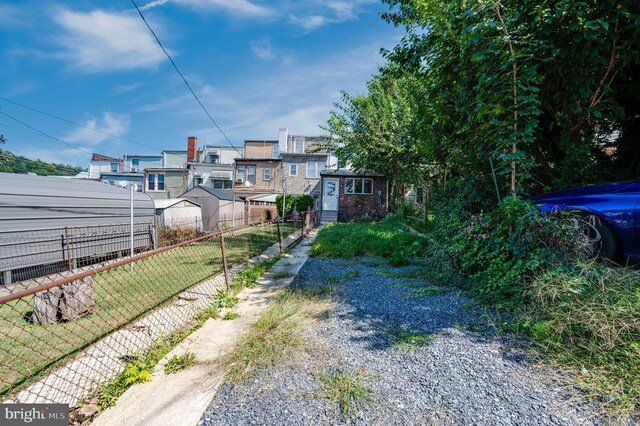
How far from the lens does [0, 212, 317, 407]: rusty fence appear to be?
2256 mm

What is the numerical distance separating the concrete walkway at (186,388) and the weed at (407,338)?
1631 millimetres

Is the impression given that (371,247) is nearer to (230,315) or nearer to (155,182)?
(230,315)

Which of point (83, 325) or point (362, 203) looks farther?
point (362, 203)

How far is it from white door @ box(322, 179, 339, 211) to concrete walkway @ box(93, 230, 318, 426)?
54.3ft

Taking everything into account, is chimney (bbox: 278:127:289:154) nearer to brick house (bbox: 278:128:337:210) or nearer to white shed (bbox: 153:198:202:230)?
brick house (bbox: 278:128:337:210)

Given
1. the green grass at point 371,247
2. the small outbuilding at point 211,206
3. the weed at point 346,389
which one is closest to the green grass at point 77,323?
the weed at point 346,389

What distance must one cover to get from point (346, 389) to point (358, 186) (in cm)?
1788

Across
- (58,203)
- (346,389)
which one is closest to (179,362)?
(346,389)

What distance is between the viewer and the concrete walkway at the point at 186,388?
73.5 inches

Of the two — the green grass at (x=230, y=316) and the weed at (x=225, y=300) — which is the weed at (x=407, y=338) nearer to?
the green grass at (x=230, y=316)

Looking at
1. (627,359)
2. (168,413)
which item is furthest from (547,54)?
(168,413)

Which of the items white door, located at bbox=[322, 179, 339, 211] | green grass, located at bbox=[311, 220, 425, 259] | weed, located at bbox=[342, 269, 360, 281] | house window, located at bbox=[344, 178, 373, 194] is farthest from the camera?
white door, located at bbox=[322, 179, 339, 211]

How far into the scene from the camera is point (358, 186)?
1944cm

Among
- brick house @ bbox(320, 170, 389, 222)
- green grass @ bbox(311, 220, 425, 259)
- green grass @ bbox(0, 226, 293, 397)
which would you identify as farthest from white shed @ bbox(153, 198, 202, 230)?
brick house @ bbox(320, 170, 389, 222)
